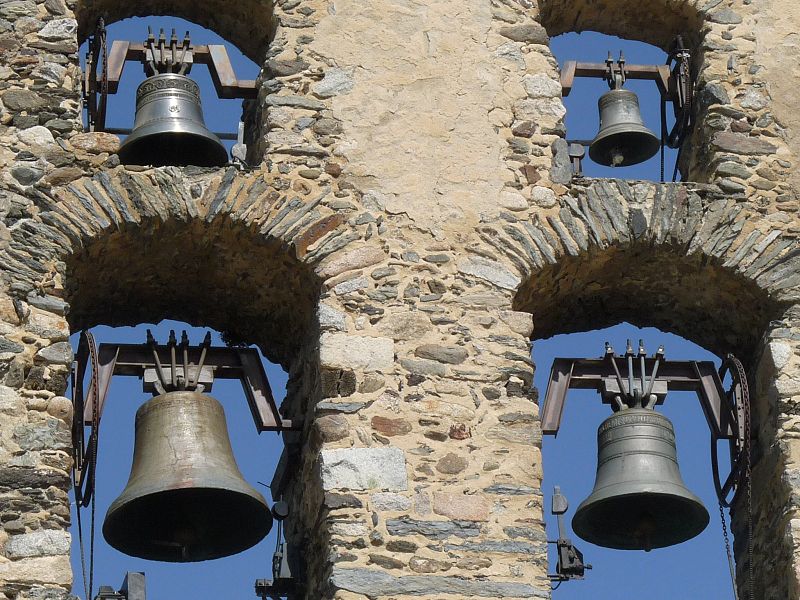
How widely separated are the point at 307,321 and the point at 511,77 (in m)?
1.92

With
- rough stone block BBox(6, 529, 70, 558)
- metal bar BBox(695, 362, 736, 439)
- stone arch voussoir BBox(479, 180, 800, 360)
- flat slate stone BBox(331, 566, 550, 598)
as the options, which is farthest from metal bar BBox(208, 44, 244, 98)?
flat slate stone BBox(331, 566, 550, 598)

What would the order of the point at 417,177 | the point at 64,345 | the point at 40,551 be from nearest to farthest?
the point at 40,551 → the point at 64,345 → the point at 417,177

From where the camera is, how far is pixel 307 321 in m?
12.9

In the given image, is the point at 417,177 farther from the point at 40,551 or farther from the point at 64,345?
the point at 40,551

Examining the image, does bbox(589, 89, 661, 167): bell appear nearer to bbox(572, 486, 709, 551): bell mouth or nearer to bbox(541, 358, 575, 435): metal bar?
bbox(541, 358, 575, 435): metal bar

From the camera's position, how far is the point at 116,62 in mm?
13609

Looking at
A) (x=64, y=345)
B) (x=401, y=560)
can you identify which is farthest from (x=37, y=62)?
(x=401, y=560)

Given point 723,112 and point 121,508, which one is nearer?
point 121,508

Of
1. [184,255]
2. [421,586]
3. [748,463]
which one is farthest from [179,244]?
[748,463]

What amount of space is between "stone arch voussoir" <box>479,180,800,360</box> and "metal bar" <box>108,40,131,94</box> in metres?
2.28

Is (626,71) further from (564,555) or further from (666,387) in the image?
(564,555)

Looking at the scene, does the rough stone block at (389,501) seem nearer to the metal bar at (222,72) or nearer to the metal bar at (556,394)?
the metal bar at (556,394)

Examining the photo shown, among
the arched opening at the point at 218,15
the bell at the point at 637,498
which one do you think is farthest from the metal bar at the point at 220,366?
the arched opening at the point at 218,15

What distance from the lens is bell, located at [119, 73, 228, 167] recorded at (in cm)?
1317
